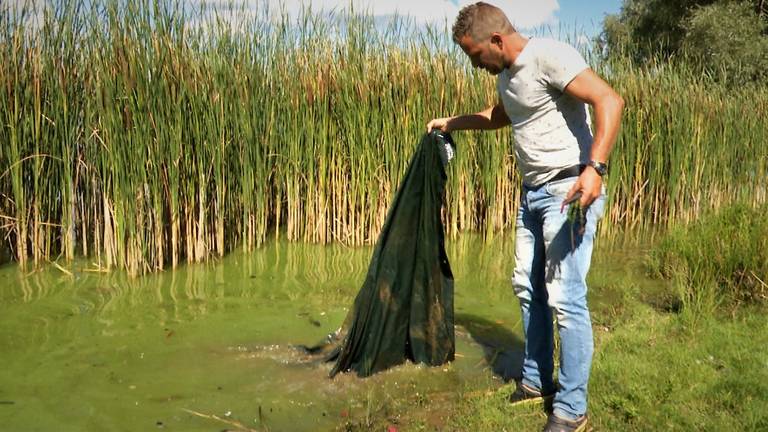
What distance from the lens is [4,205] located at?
552 cm

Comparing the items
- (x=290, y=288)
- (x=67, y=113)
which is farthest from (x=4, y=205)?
(x=290, y=288)

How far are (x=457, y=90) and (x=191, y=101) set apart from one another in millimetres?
2649

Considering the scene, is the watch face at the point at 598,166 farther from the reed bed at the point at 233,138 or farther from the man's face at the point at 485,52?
the reed bed at the point at 233,138

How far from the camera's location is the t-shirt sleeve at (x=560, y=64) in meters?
2.59

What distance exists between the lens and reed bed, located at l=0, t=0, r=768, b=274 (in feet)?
17.4

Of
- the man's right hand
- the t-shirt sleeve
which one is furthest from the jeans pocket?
→ the man's right hand

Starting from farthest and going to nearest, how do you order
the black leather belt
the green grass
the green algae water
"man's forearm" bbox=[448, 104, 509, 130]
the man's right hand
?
the green grass
the man's right hand
the green algae water
"man's forearm" bbox=[448, 104, 509, 130]
the black leather belt

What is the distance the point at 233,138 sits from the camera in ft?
19.8

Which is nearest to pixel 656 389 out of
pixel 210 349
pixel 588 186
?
pixel 588 186

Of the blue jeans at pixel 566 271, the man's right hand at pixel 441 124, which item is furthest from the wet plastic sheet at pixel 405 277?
the blue jeans at pixel 566 271

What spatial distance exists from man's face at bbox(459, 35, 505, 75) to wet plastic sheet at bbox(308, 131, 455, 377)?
2.78 feet

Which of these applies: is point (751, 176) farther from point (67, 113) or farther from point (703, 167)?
point (67, 113)

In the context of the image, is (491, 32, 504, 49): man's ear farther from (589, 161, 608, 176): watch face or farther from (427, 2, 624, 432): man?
(589, 161, 608, 176): watch face

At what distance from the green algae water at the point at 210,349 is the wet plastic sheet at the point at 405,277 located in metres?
0.14
